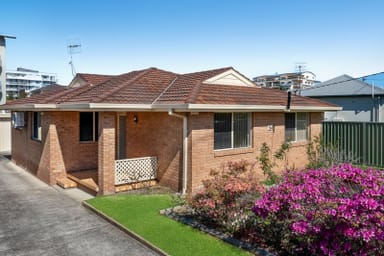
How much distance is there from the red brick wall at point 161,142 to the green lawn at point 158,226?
45.2 inches

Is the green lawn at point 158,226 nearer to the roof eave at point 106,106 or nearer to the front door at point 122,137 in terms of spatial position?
the front door at point 122,137

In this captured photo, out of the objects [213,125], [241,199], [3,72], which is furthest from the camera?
[3,72]

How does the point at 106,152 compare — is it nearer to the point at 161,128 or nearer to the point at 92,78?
the point at 161,128

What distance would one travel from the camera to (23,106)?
47.2 feet

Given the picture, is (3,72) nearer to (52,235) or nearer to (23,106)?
(23,106)

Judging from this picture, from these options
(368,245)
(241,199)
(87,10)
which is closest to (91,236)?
(241,199)

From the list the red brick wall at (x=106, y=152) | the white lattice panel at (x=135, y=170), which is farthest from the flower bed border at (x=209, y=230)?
the white lattice panel at (x=135, y=170)

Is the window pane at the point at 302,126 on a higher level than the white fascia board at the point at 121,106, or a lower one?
lower

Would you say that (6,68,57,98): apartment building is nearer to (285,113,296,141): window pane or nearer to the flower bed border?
(285,113,296,141): window pane

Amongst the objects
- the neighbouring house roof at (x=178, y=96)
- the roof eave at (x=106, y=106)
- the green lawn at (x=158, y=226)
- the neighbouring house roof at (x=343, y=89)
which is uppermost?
the neighbouring house roof at (x=343, y=89)

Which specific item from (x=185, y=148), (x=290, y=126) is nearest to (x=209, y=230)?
(x=185, y=148)

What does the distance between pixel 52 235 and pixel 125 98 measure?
5.08 metres

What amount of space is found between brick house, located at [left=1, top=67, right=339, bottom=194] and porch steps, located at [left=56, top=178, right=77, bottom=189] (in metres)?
0.28

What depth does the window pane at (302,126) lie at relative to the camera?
15248 mm
